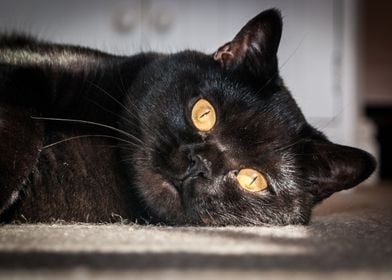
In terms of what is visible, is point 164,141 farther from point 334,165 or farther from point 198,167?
point 334,165

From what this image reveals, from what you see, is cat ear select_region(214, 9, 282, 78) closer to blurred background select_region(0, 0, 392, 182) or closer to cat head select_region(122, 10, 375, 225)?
cat head select_region(122, 10, 375, 225)

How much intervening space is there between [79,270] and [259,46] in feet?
2.78

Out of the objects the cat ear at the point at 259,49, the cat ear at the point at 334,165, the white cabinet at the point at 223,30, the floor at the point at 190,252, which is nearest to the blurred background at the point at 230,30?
the white cabinet at the point at 223,30

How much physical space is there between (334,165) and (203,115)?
14.1 inches

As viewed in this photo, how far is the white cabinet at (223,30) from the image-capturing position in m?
2.91

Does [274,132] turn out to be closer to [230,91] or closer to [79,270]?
[230,91]

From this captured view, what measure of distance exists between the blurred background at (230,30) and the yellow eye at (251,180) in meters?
1.71

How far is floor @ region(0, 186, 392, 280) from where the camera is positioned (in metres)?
0.69

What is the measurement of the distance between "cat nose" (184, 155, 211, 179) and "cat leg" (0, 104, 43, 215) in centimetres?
33

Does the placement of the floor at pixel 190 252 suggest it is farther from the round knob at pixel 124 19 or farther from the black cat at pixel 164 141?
the round knob at pixel 124 19

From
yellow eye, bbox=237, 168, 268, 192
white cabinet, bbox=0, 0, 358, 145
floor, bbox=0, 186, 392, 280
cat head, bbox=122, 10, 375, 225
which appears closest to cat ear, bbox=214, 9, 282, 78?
cat head, bbox=122, 10, 375, 225

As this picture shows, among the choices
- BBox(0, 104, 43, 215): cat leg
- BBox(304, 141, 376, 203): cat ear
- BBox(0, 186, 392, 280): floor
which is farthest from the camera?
BBox(304, 141, 376, 203): cat ear

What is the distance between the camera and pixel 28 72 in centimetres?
122

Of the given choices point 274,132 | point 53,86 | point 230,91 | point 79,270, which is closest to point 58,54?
point 53,86
